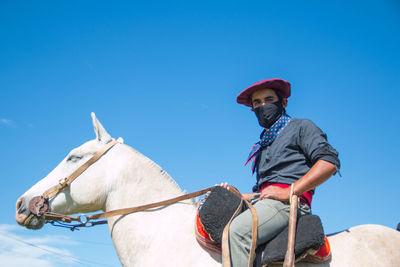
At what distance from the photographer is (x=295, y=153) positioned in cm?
346

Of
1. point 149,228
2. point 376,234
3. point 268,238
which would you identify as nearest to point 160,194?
point 149,228

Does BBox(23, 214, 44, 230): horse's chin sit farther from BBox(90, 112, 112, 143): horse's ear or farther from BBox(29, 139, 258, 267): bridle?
BBox(90, 112, 112, 143): horse's ear

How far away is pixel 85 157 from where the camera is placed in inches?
164

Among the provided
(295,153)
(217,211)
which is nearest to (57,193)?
(217,211)

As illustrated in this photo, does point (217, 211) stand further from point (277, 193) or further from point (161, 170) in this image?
point (161, 170)

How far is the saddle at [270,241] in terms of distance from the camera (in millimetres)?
2943

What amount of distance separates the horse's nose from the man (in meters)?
2.71

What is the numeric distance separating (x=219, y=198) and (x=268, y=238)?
0.62 m

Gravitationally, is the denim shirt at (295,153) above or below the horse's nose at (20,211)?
above

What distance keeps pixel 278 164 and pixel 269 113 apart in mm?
760

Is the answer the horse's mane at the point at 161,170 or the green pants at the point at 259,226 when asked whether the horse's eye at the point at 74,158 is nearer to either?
the horse's mane at the point at 161,170

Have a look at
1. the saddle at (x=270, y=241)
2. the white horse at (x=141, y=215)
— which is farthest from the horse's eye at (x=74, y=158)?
the saddle at (x=270, y=241)

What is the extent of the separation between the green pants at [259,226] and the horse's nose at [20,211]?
2.70m

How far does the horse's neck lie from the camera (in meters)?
3.34
